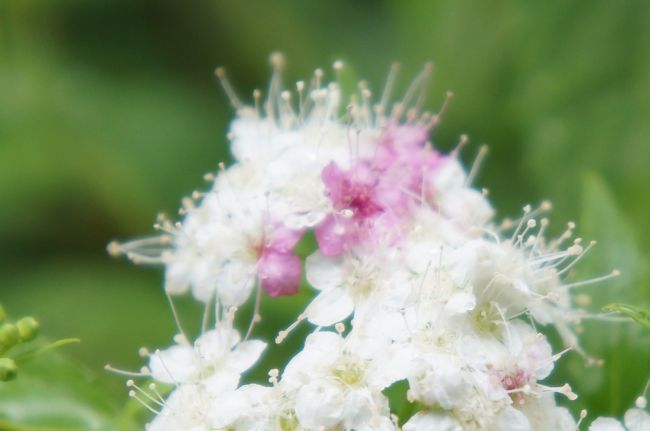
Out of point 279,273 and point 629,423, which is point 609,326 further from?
point 279,273

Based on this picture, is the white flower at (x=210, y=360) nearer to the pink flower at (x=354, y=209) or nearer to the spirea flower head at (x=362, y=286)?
the spirea flower head at (x=362, y=286)

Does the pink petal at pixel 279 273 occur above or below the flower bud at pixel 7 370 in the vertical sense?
below

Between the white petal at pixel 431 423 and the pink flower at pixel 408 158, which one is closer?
the white petal at pixel 431 423

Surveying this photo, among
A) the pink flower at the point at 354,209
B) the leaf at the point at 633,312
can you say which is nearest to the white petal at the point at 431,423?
the leaf at the point at 633,312

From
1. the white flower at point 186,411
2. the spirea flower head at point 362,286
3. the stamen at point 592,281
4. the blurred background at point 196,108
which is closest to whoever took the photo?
the spirea flower head at point 362,286

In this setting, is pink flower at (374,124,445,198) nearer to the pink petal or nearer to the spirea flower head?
the spirea flower head

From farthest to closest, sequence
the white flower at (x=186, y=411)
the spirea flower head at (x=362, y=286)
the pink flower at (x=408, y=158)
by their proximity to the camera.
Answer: the pink flower at (x=408, y=158) < the white flower at (x=186, y=411) < the spirea flower head at (x=362, y=286)

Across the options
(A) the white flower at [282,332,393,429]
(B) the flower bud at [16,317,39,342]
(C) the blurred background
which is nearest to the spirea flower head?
(A) the white flower at [282,332,393,429]

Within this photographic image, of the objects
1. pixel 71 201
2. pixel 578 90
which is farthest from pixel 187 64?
pixel 578 90
